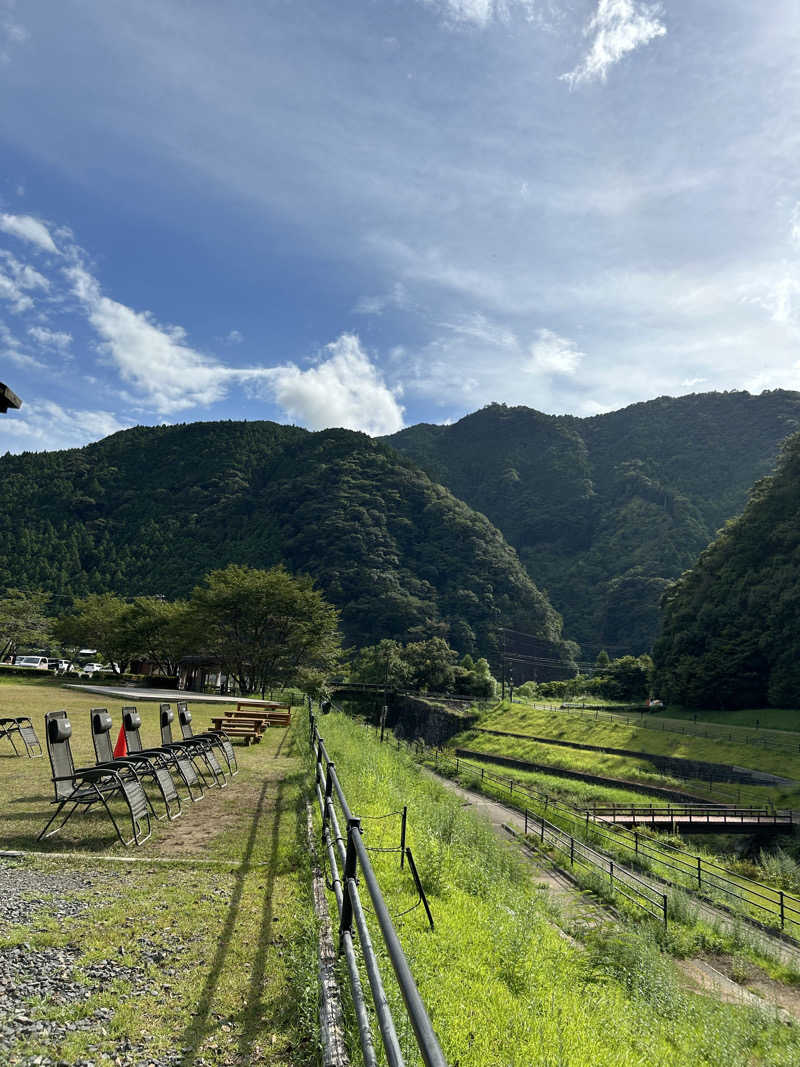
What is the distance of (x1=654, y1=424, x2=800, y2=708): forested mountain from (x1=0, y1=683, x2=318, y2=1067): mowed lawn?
5461cm

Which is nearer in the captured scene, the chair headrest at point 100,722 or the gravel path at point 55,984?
the gravel path at point 55,984

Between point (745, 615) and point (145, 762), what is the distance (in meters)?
60.1

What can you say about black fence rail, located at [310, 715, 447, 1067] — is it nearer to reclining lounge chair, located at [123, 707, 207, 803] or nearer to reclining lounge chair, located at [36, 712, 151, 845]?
reclining lounge chair, located at [36, 712, 151, 845]

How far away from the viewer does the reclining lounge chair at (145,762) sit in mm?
6938

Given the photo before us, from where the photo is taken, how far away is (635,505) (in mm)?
161750

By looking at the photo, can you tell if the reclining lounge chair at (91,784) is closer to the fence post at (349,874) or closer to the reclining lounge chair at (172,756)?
the reclining lounge chair at (172,756)

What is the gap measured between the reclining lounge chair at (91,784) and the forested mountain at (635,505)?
13133 centimetres

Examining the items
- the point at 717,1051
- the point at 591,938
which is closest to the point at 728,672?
the point at 591,938

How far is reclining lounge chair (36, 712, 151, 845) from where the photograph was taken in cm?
600

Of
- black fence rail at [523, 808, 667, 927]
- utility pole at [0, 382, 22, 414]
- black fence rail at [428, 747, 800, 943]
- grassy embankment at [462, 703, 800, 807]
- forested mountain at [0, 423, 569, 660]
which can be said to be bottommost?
grassy embankment at [462, 703, 800, 807]

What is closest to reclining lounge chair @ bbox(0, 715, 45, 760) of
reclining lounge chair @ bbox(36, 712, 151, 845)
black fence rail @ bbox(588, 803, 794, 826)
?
reclining lounge chair @ bbox(36, 712, 151, 845)

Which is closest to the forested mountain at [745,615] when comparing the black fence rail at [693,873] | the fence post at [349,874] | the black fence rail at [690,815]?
the black fence rail at [690,815]

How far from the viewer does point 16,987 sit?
316cm

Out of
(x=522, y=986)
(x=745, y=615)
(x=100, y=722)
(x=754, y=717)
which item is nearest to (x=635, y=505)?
(x=745, y=615)
